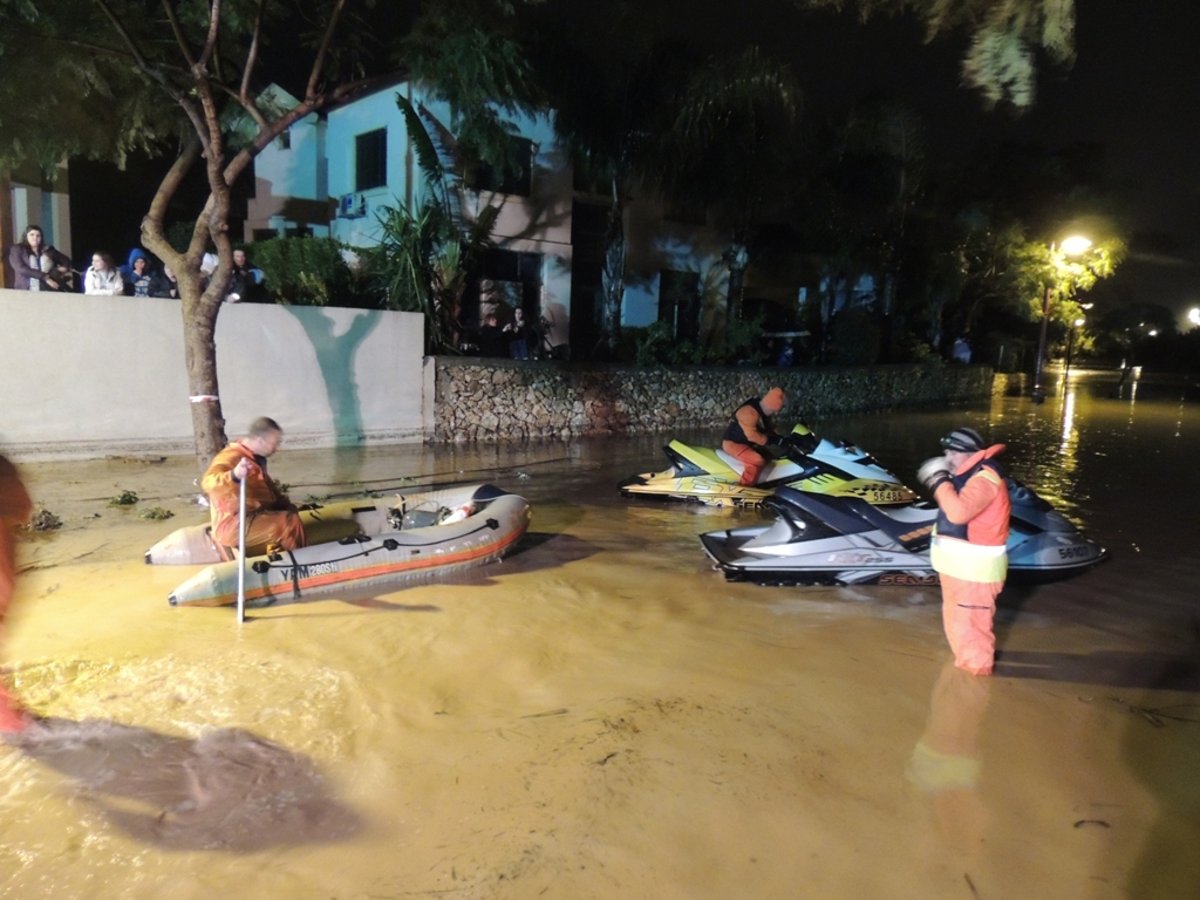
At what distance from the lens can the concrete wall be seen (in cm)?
1140

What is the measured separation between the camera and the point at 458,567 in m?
7.32

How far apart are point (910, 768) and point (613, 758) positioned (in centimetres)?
153

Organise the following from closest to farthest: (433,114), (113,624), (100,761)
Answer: (100,761) → (113,624) → (433,114)

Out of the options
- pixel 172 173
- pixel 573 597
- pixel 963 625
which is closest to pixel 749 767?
pixel 963 625

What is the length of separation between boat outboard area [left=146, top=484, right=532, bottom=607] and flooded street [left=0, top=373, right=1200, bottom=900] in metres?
0.19

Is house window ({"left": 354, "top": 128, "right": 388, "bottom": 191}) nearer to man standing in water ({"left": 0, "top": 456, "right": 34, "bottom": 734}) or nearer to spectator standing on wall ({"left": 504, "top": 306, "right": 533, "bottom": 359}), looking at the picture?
spectator standing on wall ({"left": 504, "top": 306, "right": 533, "bottom": 359})

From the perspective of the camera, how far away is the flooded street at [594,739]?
3.53 metres

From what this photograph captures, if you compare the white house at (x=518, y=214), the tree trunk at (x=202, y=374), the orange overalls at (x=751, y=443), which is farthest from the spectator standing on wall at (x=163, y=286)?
the orange overalls at (x=751, y=443)

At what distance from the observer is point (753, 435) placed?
10078 mm

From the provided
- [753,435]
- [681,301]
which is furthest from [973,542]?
[681,301]

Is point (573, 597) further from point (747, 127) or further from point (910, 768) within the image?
point (747, 127)

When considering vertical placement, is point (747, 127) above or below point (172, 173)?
above

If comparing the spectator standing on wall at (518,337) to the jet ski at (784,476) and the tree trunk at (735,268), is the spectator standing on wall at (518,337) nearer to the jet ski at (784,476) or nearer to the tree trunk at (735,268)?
the tree trunk at (735,268)

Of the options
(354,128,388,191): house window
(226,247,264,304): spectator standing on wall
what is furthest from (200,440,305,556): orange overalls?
(354,128,388,191): house window
